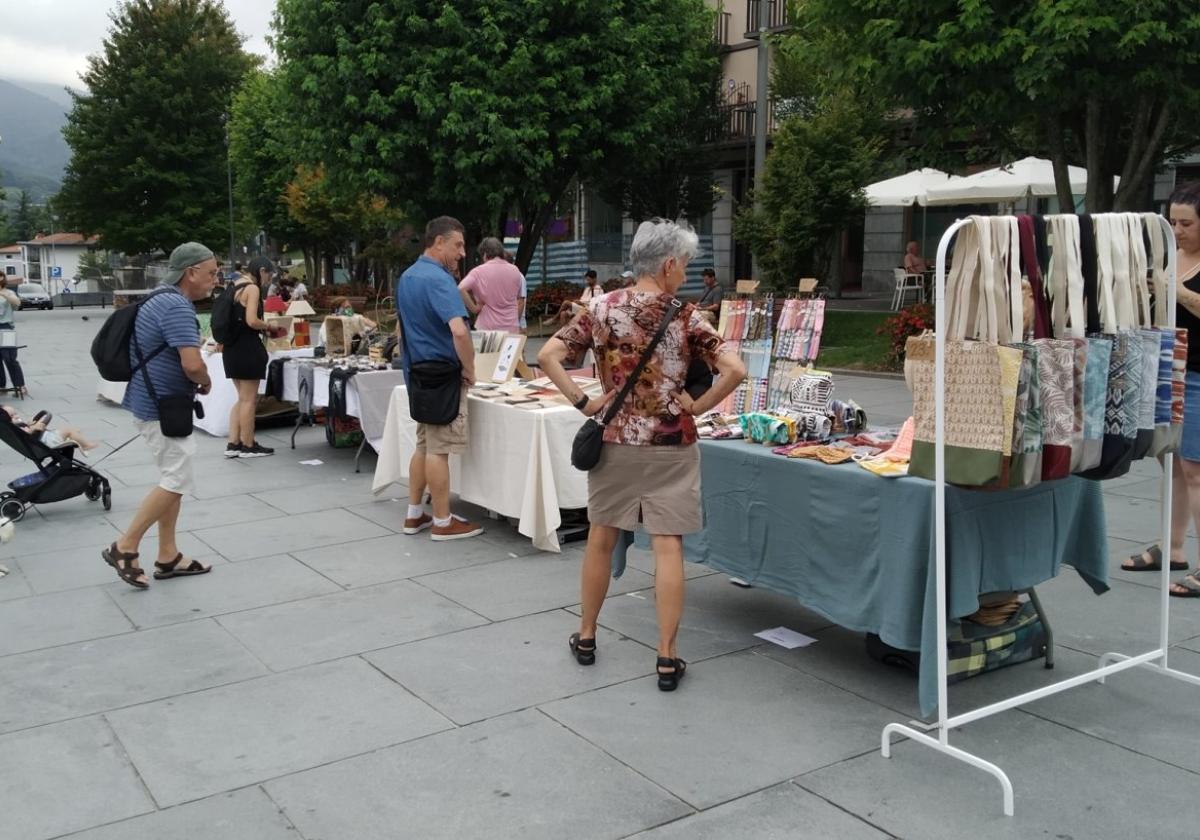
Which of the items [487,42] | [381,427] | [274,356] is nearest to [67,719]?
[381,427]

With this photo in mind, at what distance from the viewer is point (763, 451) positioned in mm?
4758

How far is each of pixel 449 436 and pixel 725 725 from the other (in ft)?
10.5

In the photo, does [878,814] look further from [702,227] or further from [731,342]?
[702,227]

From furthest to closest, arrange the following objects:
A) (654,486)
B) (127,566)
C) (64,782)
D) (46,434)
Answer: (46,434), (127,566), (654,486), (64,782)

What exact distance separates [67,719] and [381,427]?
4904mm

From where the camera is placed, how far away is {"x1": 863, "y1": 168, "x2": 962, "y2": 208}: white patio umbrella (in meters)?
19.3

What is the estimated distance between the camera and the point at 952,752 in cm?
359

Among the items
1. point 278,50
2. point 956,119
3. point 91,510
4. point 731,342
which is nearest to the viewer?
point 731,342

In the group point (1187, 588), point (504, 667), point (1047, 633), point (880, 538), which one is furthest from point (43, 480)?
point (1187, 588)

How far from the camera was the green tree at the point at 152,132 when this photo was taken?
135 feet

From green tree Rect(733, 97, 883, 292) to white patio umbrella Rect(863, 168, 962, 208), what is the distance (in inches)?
10.7

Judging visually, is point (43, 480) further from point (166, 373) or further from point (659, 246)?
point (659, 246)

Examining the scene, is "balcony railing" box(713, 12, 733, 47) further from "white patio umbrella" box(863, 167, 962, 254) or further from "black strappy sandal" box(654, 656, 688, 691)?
"black strappy sandal" box(654, 656, 688, 691)

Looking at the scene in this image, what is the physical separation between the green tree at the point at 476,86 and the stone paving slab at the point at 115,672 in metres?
15.4
